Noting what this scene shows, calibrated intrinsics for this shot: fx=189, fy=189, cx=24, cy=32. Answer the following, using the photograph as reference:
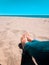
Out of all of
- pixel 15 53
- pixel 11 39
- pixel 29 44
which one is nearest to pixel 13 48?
pixel 15 53

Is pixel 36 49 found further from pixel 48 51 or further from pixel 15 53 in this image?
pixel 15 53

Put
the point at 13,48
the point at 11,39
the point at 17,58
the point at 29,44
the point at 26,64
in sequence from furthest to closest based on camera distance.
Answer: the point at 11,39
the point at 13,48
the point at 17,58
the point at 26,64
the point at 29,44

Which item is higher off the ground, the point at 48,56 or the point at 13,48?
the point at 48,56

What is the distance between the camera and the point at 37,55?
150 centimetres

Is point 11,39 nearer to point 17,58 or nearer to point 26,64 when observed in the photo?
point 17,58

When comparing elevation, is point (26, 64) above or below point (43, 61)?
below

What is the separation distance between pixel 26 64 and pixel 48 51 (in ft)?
1.88

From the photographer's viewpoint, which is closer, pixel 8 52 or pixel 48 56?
pixel 48 56

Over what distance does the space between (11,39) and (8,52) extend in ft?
1.96

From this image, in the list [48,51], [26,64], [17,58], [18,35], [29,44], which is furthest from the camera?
[18,35]

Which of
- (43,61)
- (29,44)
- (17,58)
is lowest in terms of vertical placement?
(17,58)

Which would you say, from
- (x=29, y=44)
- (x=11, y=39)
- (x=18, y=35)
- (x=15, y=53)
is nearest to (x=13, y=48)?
(x=15, y=53)

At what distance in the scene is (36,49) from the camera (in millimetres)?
1486

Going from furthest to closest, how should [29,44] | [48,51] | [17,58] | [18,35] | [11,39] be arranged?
[18,35]
[11,39]
[17,58]
[29,44]
[48,51]
